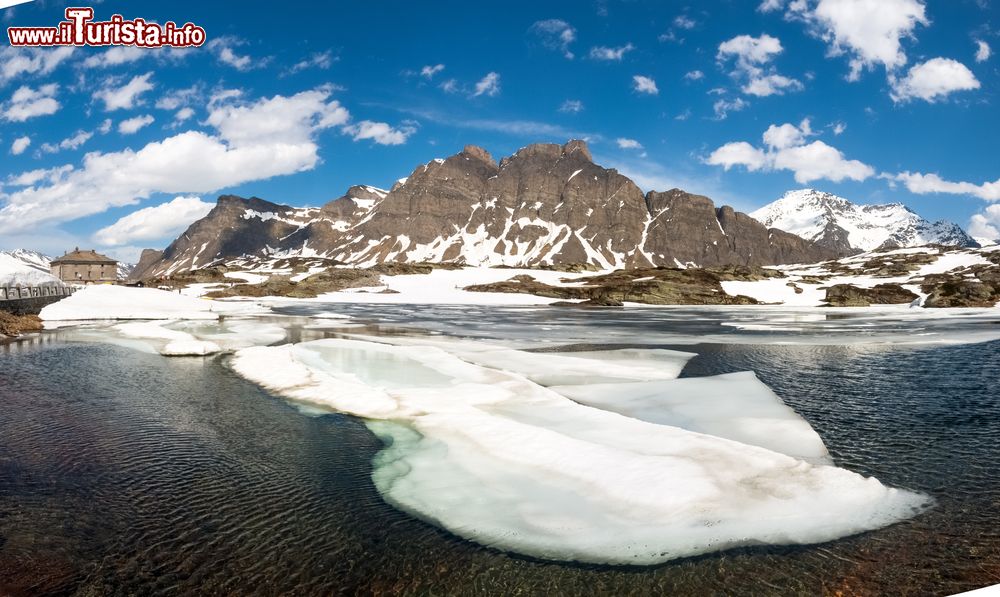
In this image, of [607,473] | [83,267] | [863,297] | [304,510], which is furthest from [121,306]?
[83,267]

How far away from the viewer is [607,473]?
9.32m

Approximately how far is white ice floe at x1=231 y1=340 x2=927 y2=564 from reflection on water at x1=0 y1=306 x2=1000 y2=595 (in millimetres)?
444

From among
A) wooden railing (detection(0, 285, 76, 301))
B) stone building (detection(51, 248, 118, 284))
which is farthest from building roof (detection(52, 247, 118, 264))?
wooden railing (detection(0, 285, 76, 301))

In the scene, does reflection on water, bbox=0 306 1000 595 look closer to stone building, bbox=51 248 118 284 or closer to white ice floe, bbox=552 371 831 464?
white ice floe, bbox=552 371 831 464

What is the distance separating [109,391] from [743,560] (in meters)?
18.2

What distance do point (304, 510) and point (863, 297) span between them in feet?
299

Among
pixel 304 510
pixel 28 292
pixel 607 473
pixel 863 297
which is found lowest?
pixel 863 297

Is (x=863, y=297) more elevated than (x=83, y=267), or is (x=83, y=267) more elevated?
(x=83, y=267)

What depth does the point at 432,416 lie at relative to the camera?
1338 centimetres

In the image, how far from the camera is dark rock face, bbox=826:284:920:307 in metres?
77.6

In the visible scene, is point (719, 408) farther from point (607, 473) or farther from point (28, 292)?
point (28, 292)

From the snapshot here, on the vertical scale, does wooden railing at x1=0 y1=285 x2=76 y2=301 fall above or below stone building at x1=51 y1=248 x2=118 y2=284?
below

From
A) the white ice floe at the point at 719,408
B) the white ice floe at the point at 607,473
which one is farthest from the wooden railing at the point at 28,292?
the white ice floe at the point at 719,408

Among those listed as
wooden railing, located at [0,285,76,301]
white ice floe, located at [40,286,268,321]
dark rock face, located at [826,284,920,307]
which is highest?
wooden railing, located at [0,285,76,301]
